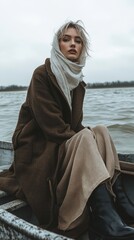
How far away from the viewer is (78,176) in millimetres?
2525

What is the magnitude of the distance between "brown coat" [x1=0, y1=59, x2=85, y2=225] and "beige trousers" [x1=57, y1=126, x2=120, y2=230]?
71 millimetres

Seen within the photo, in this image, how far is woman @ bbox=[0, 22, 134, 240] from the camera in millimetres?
2486

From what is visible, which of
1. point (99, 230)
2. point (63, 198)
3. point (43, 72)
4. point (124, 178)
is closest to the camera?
point (99, 230)

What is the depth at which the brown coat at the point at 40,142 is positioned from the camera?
8.66 ft

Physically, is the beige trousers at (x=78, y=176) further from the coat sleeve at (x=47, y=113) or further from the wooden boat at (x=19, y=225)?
the wooden boat at (x=19, y=225)

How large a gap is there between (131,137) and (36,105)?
7.58m

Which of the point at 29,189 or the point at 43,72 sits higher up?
the point at 43,72

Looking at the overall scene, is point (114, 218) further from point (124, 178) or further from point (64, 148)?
point (124, 178)

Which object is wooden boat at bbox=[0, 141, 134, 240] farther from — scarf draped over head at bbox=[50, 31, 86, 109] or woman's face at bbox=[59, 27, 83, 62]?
woman's face at bbox=[59, 27, 83, 62]

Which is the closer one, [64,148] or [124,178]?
[64,148]

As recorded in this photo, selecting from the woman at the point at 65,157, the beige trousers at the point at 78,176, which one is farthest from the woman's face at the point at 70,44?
the beige trousers at the point at 78,176

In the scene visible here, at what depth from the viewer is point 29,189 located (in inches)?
106

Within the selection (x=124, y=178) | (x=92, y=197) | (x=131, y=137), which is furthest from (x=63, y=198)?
(x=131, y=137)

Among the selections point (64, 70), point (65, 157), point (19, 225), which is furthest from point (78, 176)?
point (64, 70)
